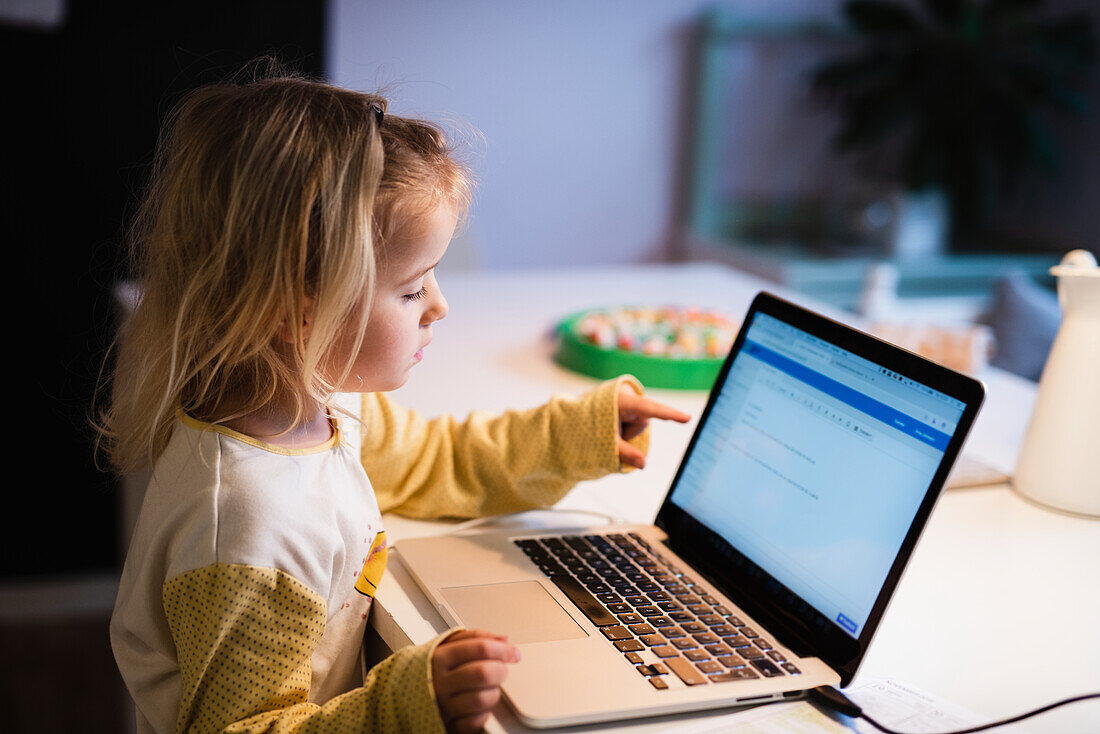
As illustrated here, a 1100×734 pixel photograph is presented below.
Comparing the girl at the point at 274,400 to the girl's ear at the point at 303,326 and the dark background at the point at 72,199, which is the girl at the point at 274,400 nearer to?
the girl's ear at the point at 303,326

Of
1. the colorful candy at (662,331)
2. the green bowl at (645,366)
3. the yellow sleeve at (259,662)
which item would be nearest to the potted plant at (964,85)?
the colorful candy at (662,331)

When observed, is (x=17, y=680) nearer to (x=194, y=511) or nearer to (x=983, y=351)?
(x=194, y=511)

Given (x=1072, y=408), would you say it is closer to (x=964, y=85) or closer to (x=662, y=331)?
(x=662, y=331)

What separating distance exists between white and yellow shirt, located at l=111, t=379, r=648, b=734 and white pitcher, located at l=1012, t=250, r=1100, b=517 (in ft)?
2.33

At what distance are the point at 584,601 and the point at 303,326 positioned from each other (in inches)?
12.2

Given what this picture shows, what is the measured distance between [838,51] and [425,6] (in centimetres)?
156


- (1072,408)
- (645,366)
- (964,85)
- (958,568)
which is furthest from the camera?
(964,85)

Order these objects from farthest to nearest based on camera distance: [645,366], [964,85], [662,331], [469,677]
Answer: [964,85] < [662,331] < [645,366] < [469,677]

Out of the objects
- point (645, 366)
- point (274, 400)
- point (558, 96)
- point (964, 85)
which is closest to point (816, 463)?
point (274, 400)

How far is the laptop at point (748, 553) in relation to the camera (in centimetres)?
70

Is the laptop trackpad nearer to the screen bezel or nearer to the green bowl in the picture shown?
the screen bezel

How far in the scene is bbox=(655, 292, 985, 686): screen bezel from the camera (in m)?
0.70

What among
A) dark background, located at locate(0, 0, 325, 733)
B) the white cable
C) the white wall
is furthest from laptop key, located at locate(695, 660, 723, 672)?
the white wall

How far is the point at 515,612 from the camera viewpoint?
0.79m
